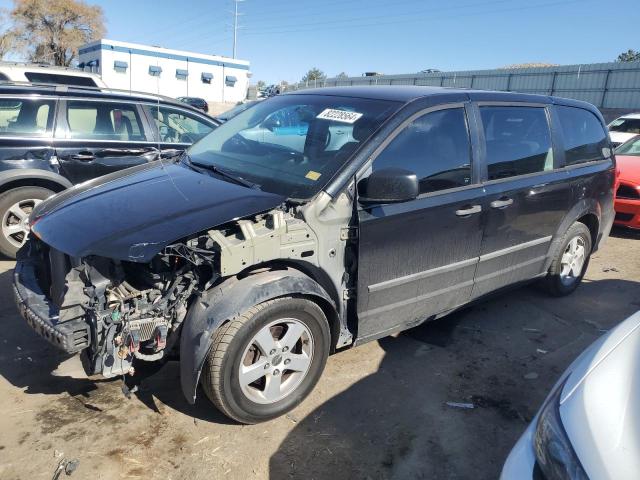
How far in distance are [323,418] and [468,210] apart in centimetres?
168

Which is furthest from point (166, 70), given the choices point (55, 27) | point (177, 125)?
point (177, 125)

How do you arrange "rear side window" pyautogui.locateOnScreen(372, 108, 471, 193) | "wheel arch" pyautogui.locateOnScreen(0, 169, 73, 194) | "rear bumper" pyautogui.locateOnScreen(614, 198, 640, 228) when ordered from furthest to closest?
1. "rear bumper" pyautogui.locateOnScreen(614, 198, 640, 228)
2. "wheel arch" pyautogui.locateOnScreen(0, 169, 73, 194)
3. "rear side window" pyautogui.locateOnScreen(372, 108, 471, 193)

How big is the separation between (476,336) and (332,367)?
1334 millimetres

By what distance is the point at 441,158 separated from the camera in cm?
336

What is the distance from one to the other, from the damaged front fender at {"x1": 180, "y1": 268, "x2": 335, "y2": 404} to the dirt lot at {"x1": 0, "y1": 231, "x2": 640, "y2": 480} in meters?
0.40

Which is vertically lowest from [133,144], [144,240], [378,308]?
[378,308]

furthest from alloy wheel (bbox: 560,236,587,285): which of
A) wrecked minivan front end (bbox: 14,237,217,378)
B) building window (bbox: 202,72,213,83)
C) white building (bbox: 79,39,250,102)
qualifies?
building window (bbox: 202,72,213,83)

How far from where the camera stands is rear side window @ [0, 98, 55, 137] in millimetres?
5152

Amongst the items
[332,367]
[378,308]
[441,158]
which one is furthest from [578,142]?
[332,367]

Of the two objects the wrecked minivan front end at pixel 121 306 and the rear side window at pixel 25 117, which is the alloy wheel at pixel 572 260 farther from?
the rear side window at pixel 25 117

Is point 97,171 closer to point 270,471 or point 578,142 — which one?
point 270,471

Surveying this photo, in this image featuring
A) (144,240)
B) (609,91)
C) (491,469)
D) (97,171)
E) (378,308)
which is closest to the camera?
(144,240)

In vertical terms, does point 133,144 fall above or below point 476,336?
above

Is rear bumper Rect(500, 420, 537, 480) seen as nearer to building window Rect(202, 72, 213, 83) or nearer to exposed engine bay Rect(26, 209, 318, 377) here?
exposed engine bay Rect(26, 209, 318, 377)
